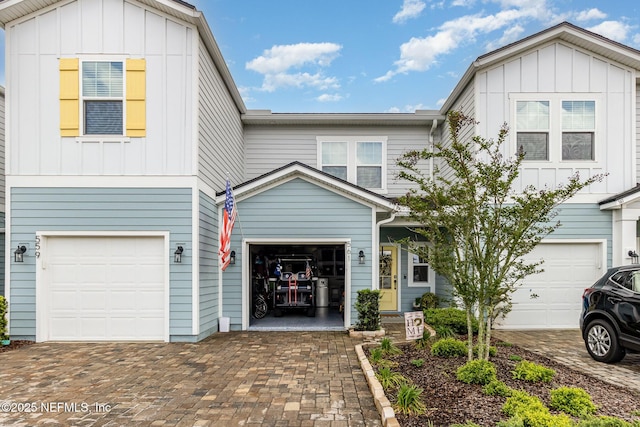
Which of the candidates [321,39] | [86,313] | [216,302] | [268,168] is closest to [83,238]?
[86,313]

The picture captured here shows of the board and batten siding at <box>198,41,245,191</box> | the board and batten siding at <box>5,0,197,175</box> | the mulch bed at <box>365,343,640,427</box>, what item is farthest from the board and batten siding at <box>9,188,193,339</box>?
the mulch bed at <box>365,343,640,427</box>

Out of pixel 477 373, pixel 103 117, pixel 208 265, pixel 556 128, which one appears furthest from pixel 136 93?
pixel 556 128

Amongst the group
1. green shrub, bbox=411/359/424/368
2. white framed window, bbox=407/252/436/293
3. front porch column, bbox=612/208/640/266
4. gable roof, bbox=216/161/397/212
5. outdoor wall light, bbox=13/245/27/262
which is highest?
gable roof, bbox=216/161/397/212

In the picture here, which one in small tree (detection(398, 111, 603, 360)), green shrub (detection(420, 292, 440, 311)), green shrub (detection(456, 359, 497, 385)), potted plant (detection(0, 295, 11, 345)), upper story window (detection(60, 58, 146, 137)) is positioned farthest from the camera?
green shrub (detection(420, 292, 440, 311))

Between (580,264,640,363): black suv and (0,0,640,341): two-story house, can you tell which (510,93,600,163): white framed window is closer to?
(0,0,640,341): two-story house

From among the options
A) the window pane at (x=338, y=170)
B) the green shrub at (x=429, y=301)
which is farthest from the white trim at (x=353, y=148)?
the green shrub at (x=429, y=301)

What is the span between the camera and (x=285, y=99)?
27.9 meters

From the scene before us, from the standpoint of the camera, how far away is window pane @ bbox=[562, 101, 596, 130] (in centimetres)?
985

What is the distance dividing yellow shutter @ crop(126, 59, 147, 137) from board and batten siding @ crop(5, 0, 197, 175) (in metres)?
0.11

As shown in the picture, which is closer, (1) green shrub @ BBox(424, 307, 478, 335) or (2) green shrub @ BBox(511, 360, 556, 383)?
(2) green shrub @ BBox(511, 360, 556, 383)

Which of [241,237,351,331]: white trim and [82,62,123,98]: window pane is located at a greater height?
[82,62,123,98]: window pane

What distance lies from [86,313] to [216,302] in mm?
2600

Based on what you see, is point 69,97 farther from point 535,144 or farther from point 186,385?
point 535,144

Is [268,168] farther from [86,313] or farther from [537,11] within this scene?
[537,11]
